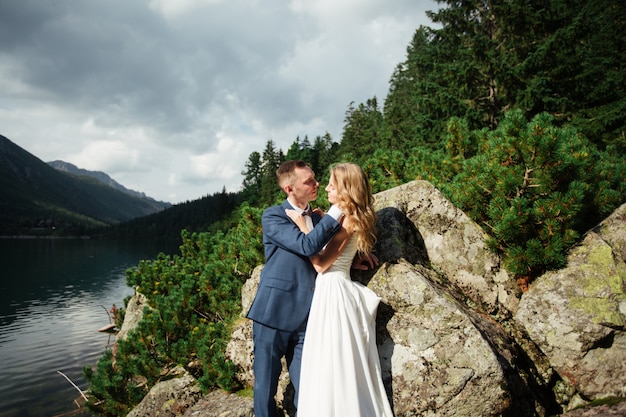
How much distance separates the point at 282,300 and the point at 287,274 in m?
0.28

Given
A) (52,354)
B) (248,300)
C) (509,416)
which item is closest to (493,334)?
(509,416)

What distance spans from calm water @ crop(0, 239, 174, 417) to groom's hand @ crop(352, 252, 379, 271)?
10686mm

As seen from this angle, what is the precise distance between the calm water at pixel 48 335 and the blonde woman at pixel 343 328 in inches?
414

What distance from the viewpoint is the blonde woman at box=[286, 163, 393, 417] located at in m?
3.43

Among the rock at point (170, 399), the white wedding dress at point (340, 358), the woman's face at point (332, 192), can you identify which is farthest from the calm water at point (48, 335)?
the woman's face at point (332, 192)

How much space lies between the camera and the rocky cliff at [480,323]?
12.1 feet

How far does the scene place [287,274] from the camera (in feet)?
12.6

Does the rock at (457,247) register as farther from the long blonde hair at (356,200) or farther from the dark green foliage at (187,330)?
the dark green foliage at (187,330)

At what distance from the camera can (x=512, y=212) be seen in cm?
455

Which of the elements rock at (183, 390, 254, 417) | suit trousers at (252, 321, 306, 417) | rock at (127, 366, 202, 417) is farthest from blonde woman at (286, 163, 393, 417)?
rock at (127, 366, 202, 417)

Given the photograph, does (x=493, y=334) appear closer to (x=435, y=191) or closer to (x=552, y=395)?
(x=552, y=395)

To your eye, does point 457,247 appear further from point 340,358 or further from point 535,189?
point 340,358

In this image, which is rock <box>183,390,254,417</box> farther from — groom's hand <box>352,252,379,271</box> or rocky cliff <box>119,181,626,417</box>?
groom's hand <box>352,252,379,271</box>

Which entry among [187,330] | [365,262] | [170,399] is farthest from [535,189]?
[187,330]
